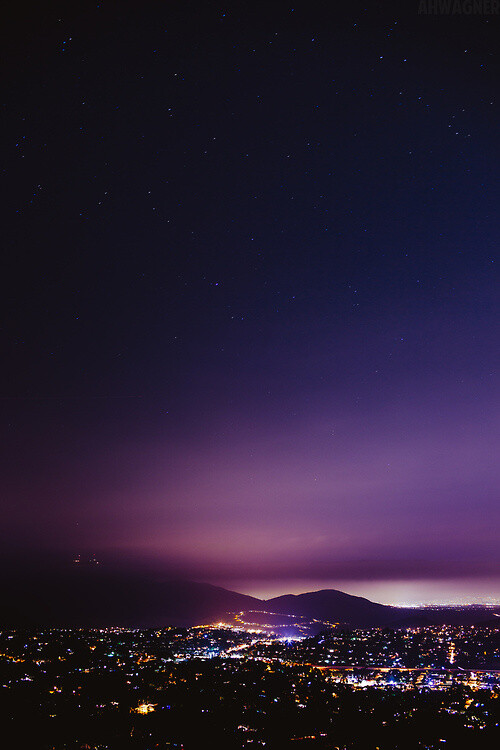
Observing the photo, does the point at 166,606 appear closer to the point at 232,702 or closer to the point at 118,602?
the point at 118,602

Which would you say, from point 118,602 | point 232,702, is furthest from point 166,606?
point 232,702

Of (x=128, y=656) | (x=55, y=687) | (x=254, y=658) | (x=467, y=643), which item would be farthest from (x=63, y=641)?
(x=467, y=643)

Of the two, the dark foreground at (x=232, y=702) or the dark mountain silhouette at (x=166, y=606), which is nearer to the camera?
the dark foreground at (x=232, y=702)

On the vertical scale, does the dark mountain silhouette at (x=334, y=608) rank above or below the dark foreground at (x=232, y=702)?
below

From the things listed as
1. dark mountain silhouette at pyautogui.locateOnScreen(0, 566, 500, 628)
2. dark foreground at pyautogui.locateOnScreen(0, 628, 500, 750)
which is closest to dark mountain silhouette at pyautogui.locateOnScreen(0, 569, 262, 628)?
dark mountain silhouette at pyautogui.locateOnScreen(0, 566, 500, 628)

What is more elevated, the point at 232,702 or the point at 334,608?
the point at 232,702

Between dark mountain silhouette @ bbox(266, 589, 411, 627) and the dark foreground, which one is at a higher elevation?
the dark foreground

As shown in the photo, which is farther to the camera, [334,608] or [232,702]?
[334,608]

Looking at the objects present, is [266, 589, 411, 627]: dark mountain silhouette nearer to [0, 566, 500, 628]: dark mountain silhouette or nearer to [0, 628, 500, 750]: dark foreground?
[0, 566, 500, 628]: dark mountain silhouette

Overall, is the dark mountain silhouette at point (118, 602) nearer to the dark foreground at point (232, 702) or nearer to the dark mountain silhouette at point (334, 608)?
the dark mountain silhouette at point (334, 608)

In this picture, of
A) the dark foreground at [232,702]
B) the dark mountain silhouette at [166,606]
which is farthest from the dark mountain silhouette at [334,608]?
the dark foreground at [232,702]

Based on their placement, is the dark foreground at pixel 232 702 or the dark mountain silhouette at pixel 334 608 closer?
the dark foreground at pixel 232 702
